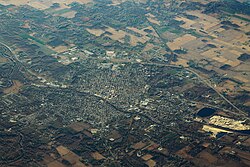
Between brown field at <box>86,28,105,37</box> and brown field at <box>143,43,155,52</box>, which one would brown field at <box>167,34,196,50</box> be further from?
brown field at <box>86,28,105,37</box>

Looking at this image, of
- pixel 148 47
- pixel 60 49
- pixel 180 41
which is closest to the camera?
pixel 60 49

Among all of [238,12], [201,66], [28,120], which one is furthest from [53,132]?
[238,12]

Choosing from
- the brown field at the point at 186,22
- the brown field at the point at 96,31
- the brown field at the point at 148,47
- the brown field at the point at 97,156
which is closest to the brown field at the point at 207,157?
the brown field at the point at 97,156

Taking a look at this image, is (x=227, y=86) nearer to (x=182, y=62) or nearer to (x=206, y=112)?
(x=206, y=112)

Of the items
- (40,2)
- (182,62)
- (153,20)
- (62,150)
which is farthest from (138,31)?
(62,150)

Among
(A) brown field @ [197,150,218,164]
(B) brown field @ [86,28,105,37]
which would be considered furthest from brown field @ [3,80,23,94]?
(A) brown field @ [197,150,218,164]

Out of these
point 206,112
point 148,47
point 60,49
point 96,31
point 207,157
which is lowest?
point 60,49

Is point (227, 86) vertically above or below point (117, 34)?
above
